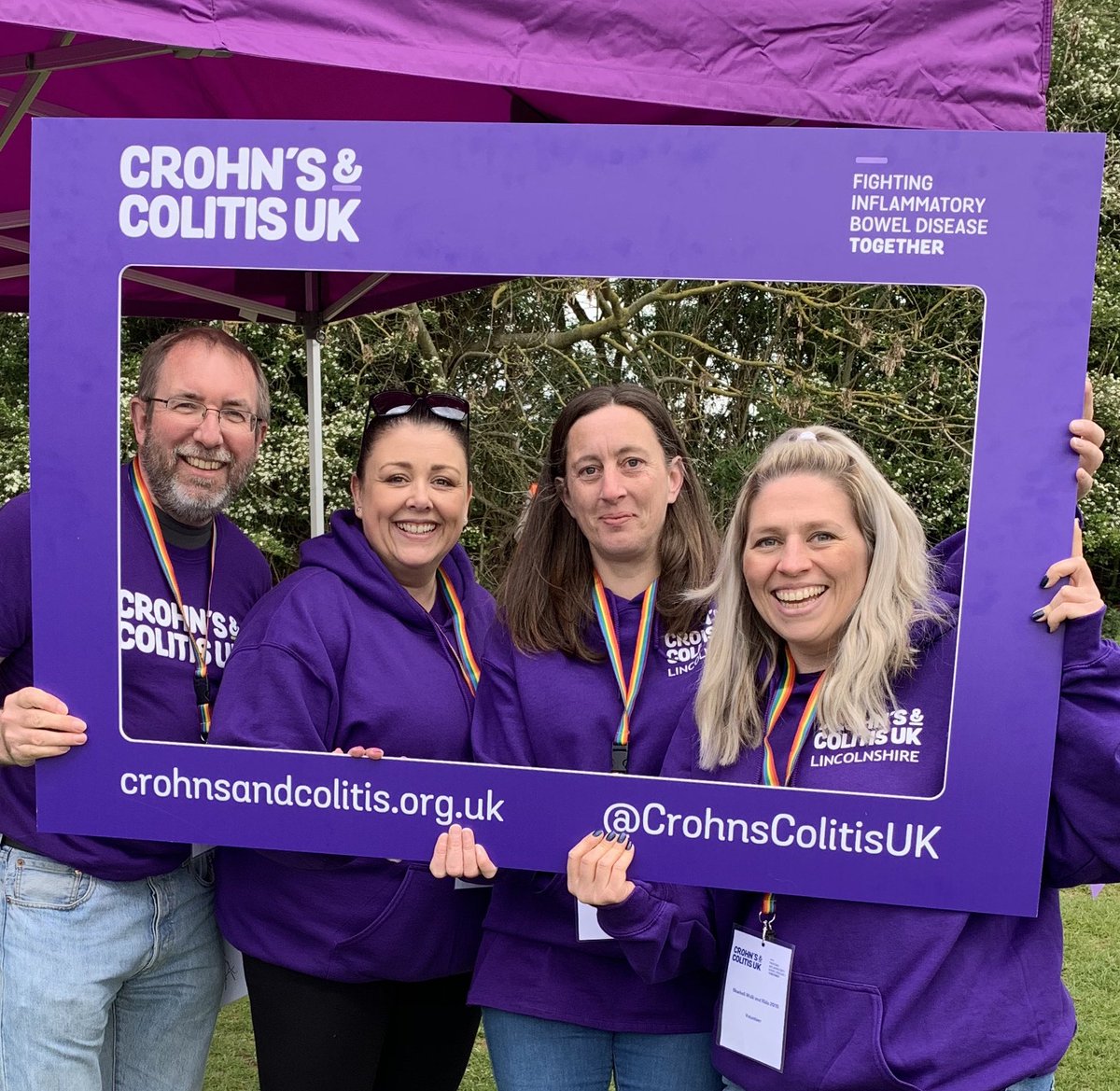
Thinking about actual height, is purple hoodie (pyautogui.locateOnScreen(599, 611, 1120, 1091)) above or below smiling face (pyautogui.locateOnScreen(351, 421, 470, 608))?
below

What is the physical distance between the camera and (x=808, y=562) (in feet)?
5.89

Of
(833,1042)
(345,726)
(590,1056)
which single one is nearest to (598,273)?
(345,726)

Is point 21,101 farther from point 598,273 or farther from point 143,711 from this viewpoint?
point 598,273

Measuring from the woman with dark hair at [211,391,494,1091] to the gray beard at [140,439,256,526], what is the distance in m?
0.20

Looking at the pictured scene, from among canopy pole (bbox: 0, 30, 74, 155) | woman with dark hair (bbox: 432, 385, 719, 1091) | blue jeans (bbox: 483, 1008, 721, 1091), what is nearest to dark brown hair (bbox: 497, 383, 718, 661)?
woman with dark hair (bbox: 432, 385, 719, 1091)

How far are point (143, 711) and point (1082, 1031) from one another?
4.06 m

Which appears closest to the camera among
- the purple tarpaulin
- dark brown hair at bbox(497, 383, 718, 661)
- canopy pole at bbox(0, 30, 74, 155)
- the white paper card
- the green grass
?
the purple tarpaulin

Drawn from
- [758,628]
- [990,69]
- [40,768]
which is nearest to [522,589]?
[758,628]

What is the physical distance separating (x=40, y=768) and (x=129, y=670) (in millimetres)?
227

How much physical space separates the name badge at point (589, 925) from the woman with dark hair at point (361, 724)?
0.34 m

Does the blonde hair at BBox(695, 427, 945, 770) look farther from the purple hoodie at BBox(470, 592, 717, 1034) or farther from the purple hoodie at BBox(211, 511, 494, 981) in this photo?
the purple hoodie at BBox(211, 511, 494, 981)

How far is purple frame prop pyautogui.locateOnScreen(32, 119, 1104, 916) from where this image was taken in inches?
64.4

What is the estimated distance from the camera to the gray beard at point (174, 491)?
2.10 meters

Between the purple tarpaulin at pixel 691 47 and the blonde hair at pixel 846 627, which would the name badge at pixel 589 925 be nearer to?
the blonde hair at pixel 846 627
